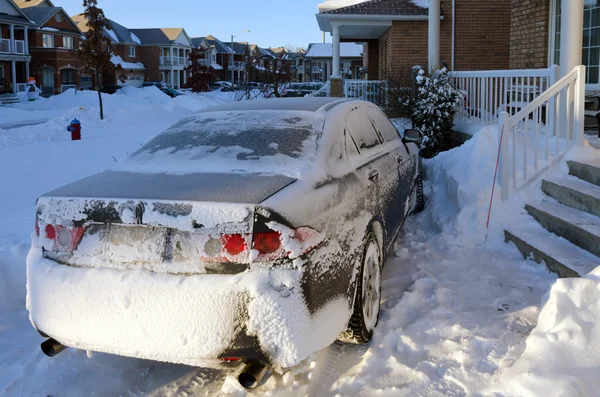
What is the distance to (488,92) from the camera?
979 centimetres

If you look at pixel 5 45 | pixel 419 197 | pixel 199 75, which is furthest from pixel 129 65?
pixel 419 197

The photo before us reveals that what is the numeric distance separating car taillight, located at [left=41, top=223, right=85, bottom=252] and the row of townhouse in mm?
25232

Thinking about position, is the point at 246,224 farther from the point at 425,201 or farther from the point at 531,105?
the point at 425,201

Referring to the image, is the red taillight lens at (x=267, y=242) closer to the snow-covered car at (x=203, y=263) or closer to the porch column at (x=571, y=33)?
the snow-covered car at (x=203, y=263)

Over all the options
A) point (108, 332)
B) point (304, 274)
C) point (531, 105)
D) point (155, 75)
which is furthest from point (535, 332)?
point (155, 75)

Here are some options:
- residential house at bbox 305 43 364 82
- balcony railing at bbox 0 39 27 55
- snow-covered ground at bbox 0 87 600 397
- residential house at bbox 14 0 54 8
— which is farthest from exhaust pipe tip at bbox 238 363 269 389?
residential house at bbox 14 0 54 8

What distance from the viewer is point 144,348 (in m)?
2.97

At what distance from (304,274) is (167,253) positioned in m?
0.70

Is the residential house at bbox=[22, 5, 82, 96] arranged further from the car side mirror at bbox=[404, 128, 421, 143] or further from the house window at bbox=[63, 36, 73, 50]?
the car side mirror at bbox=[404, 128, 421, 143]

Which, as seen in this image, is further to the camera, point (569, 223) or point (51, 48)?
point (51, 48)

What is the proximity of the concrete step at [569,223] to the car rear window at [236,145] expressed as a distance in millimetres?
A: 2511

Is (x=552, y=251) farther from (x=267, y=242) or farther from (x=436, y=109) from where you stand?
(x=436, y=109)

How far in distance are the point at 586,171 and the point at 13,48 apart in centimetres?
4927

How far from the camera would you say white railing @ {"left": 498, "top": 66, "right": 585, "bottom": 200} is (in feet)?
20.5
